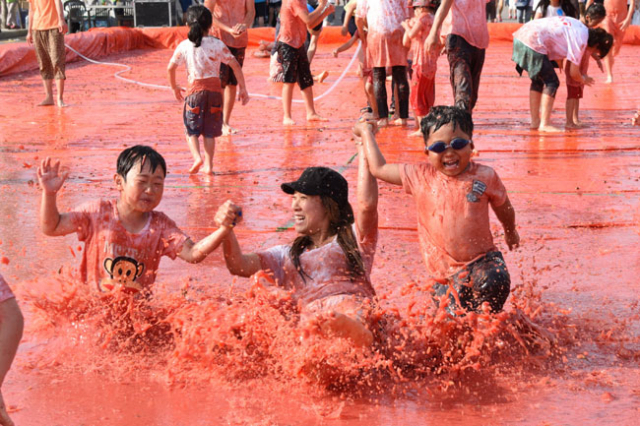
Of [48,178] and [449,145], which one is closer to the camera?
[48,178]

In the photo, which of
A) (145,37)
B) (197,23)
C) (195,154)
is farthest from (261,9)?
(195,154)

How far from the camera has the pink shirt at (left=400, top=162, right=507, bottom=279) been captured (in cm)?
405

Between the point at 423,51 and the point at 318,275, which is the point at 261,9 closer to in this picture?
the point at 423,51

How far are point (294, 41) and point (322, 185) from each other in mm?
6583

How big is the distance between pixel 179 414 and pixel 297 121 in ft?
25.7

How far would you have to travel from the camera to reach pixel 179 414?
10.8 feet

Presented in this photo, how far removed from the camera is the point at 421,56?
9359 mm

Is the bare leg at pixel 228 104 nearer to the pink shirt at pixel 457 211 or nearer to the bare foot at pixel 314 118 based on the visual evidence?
the bare foot at pixel 314 118

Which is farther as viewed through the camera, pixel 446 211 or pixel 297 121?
pixel 297 121

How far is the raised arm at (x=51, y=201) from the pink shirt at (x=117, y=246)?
6 cm

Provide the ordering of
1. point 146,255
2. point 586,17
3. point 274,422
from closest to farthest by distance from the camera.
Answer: point 274,422 < point 146,255 < point 586,17

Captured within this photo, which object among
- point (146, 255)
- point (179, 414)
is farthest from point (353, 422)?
point (146, 255)

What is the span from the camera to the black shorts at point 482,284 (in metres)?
3.93

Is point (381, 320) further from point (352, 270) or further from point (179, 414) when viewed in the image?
point (179, 414)
